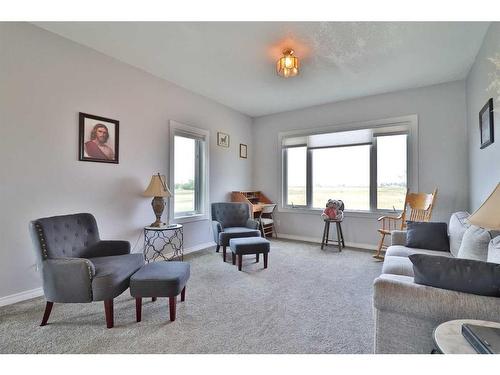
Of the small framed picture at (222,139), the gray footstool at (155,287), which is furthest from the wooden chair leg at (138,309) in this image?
the small framed picture at (222,139)

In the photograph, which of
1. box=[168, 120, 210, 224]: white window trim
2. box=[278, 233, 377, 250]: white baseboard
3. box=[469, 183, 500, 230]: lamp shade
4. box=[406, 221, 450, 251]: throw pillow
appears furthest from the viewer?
box=[278, 233, 377, 250]: white baseboard

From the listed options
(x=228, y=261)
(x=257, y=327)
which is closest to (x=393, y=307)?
(x=257, y=327)

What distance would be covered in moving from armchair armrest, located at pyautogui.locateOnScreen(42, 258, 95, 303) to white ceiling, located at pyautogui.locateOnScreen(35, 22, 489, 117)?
2320 millimetres

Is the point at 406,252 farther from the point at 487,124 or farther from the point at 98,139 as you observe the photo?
the point at 98,139

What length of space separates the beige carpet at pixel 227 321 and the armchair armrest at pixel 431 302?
0.58 m

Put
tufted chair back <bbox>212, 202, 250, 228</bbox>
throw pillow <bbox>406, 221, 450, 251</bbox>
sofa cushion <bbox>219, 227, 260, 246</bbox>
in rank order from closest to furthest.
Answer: throw pillow <bbox>406, 221, 450, 251</bbox>, sofa cushion <bbox>219, 227, 260, 246</bbox>, tufted chair back <bbox>212, 202, 250, 228</bbox>

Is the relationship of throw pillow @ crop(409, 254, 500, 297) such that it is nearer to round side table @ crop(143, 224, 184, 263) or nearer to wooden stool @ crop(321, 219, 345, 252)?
round side table @ crop(143, 224, 184, 263)

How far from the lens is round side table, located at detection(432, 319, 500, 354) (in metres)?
0.98

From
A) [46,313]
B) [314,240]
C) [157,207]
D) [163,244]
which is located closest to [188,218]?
[163,244]

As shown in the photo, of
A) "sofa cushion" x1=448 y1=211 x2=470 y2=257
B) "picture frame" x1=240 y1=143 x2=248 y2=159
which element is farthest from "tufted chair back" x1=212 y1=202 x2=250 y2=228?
"sofa cushion" x1=448 y1=211 x2=470 y2=257

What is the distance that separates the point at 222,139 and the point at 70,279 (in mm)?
3537

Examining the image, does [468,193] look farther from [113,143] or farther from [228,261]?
[113,143]
